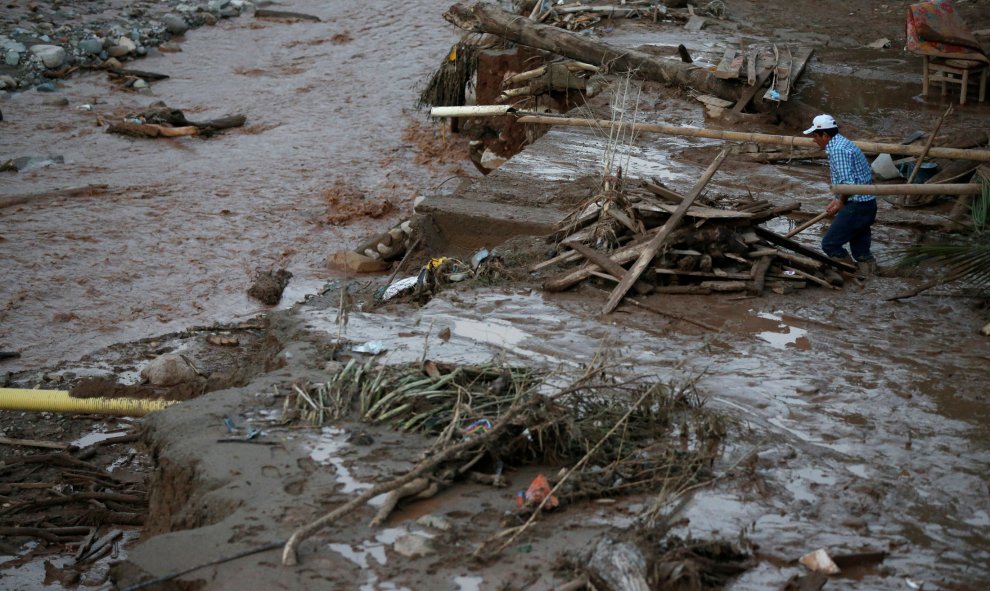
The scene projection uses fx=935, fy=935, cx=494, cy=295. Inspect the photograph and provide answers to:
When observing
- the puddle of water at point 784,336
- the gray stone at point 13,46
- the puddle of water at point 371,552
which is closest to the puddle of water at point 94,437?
the puddle of water at point 371,552

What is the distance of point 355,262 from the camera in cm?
940

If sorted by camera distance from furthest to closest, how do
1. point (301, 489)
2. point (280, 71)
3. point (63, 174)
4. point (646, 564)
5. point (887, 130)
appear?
point (280, 71)
point (63, 174)
point (887, 130)
point (301, 489)
point (646, 564)

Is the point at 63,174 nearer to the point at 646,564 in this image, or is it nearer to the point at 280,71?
the point at 280,71

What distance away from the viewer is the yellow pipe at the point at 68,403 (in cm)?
650

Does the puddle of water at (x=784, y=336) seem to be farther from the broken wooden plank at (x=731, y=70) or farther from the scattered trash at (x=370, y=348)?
the broken wooden plank at (x=731, y=70)

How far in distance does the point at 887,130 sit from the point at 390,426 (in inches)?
321

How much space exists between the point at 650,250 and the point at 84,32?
14102 millimetres

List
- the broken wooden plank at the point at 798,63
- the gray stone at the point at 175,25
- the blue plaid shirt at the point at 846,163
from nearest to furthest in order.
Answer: the blue plaid shirt at the point at 846,163 < the broken wooden plank at the point at 798,63 < the gray stone at the point at 175,25

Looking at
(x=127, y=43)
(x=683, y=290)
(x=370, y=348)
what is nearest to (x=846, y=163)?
(x=683, y=290)

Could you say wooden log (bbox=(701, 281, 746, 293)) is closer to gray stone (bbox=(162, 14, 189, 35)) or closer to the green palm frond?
the green palm frond

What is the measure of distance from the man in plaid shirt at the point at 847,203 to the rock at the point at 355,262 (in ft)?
13.8

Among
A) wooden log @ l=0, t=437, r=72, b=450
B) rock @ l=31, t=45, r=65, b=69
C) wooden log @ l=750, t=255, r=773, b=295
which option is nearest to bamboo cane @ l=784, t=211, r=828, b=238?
wooden log @ l=750, t=255, r=773, b=295

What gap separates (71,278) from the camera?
928cm

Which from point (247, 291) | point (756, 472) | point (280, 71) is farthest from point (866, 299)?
point (280, 71)
